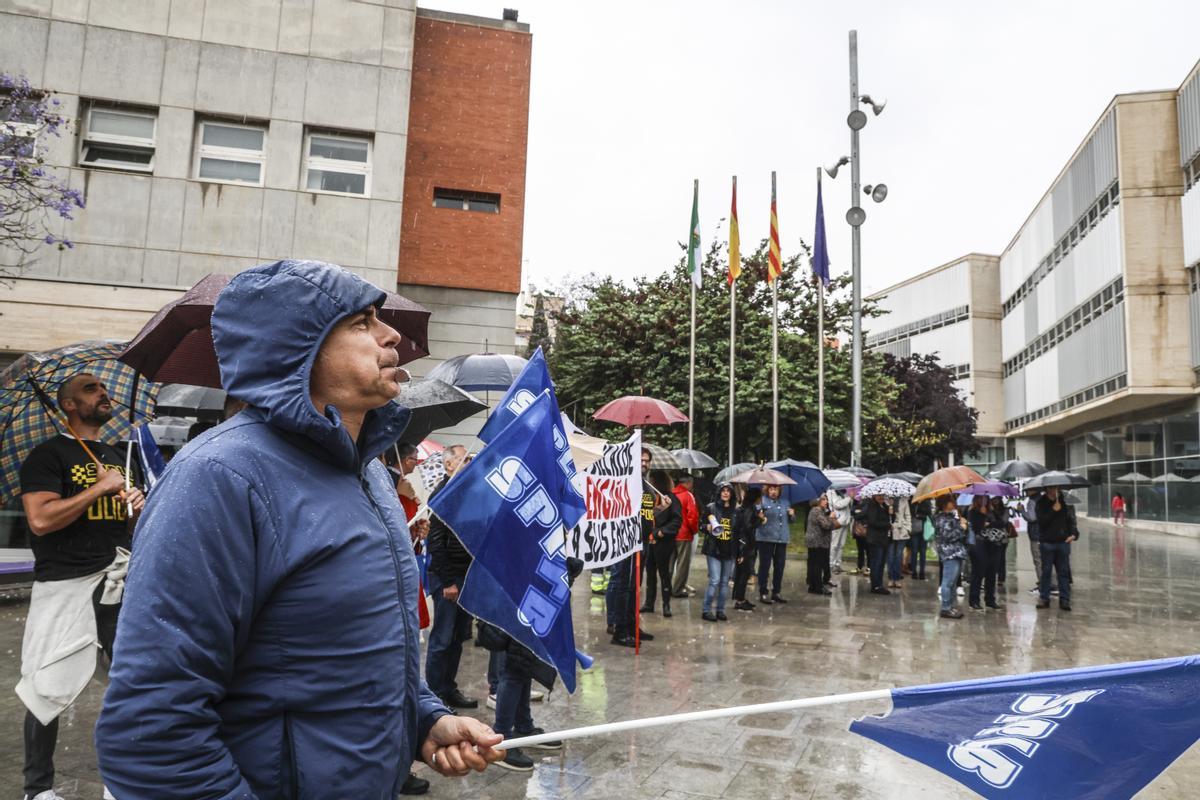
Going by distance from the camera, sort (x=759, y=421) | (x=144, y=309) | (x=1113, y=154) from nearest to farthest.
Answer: (x=144, y=309) < (x=759, y=421) < (x=1113, y=154)

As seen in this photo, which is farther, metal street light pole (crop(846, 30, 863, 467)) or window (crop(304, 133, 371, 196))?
metal street light pole (crop(846, 30, 863, 467))

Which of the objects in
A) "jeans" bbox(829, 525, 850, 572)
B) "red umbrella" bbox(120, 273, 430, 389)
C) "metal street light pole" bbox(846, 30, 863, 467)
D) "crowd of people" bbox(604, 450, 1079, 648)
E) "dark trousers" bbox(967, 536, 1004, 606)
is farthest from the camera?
"metal street light pole" bbox(846, 30, 863, 467)

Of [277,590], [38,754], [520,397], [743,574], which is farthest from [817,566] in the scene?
[277,590]

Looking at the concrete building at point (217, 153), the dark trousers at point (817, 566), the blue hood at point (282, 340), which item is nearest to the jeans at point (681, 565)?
the dark trousers at point (817, 566)

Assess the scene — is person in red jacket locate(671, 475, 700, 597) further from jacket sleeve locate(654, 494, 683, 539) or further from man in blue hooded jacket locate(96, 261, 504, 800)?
man in blue hooded jacket locate(96, 261, 504, 800)

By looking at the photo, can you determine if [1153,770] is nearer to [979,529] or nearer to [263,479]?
[263,479]

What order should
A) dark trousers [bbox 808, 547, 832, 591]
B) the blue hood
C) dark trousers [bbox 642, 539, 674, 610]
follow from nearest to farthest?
the blue hood
dark trousers [bbox 642, 539, 674, 610]
dark trousers [bbox 808, 547, 832, 591]

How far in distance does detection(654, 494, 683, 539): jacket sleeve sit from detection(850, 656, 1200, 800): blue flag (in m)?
8.10

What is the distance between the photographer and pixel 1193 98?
107ft

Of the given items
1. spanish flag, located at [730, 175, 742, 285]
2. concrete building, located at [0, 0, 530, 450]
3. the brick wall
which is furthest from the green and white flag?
concrete building, located at [0, 0, 530, 450]

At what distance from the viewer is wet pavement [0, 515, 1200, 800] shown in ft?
15.5

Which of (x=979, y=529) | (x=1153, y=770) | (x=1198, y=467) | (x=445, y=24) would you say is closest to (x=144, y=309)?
(x=445, y=24)

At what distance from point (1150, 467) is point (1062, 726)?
1700 inches

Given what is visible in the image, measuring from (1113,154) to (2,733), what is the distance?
4403 centimetres
